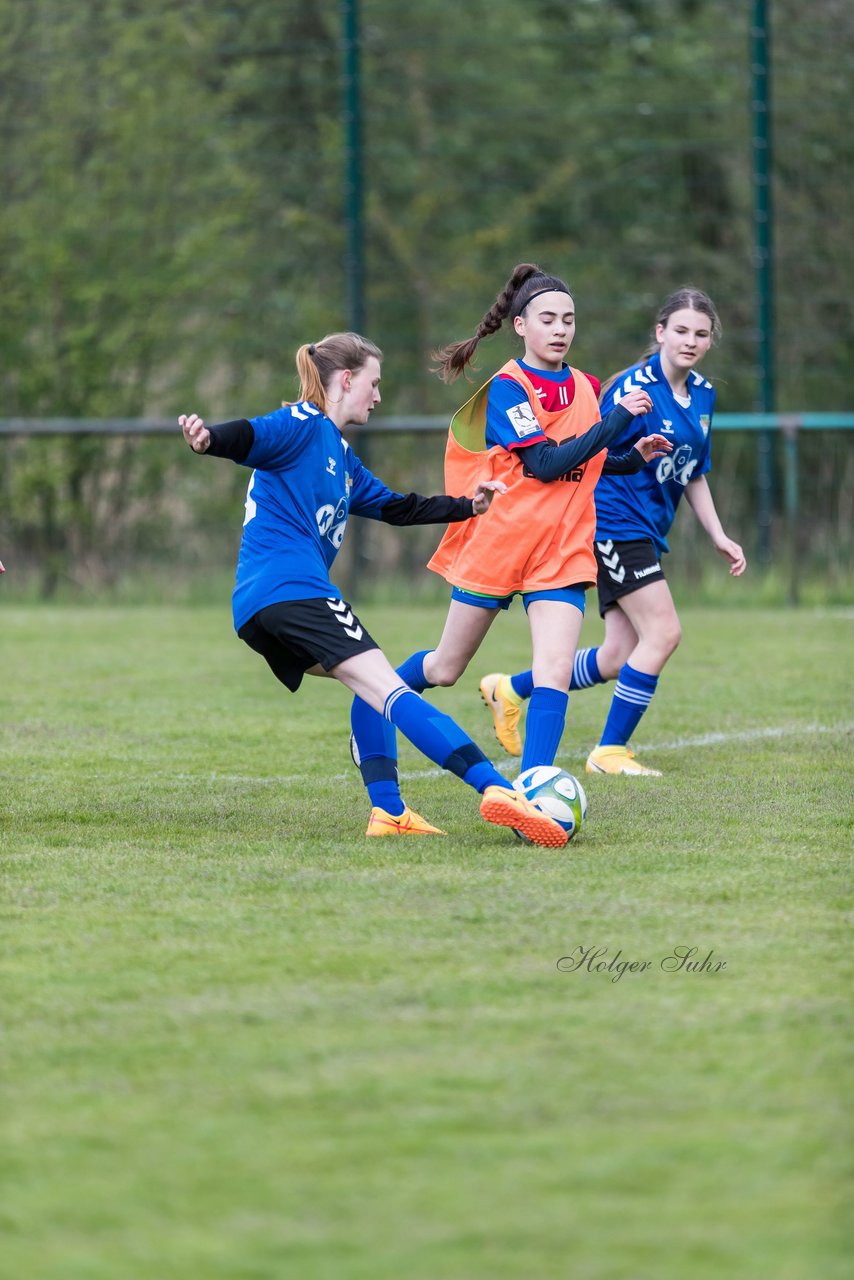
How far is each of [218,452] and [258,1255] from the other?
283cm

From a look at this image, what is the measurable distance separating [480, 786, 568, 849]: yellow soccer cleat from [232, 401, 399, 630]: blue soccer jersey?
751 millimetres

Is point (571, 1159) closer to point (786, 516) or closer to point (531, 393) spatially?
point (531, 393)

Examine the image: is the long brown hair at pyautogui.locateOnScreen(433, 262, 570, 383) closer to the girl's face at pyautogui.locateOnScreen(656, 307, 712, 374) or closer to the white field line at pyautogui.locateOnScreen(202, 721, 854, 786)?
the girl's face at pyautogui.locateOnScreen(656, 307, 712, 374)

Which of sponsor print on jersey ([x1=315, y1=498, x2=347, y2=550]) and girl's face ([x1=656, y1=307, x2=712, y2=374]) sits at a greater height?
girl's face ([x1=656, y1=307, x2=712, y2=374])

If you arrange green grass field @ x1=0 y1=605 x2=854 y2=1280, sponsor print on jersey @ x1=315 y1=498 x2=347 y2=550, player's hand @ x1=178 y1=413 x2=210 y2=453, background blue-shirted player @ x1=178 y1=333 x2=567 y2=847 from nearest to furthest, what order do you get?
green grass field @ x1=0 y1=605 x2=854 y2=1280 < player's hand @ x1=178 y1=413 x2=210 y2=453 < background blue-shirted player @ x1=178 y1=333 x2=567 y2=847 < sponsor print on jersey @ x1=315 y1=498 x2=347 y2=550

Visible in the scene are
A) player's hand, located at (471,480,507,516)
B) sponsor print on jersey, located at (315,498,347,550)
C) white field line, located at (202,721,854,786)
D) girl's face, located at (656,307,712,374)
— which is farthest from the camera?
girl's face, located at (656,307,712,374)

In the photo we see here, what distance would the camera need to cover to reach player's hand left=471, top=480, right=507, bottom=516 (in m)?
5.27

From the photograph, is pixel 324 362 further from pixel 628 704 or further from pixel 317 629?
pixel 628 704

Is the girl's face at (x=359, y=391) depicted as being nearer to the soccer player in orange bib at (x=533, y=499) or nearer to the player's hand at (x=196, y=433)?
the soccer player in orange bib at (x=533, y=499)

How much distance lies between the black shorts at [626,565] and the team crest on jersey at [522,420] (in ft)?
3.68

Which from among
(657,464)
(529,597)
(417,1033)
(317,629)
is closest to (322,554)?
(317,629)

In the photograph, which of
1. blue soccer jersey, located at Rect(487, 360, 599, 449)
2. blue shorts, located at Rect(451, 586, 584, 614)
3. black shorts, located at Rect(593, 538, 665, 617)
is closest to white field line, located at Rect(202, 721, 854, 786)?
black shorts, located at Rect(593, 538, 665, 617)

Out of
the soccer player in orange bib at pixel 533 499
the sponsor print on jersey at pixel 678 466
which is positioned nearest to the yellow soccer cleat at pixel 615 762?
the soccer player in orange bib at pixel 533 499

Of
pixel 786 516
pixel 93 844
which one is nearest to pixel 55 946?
pixel 93 844
